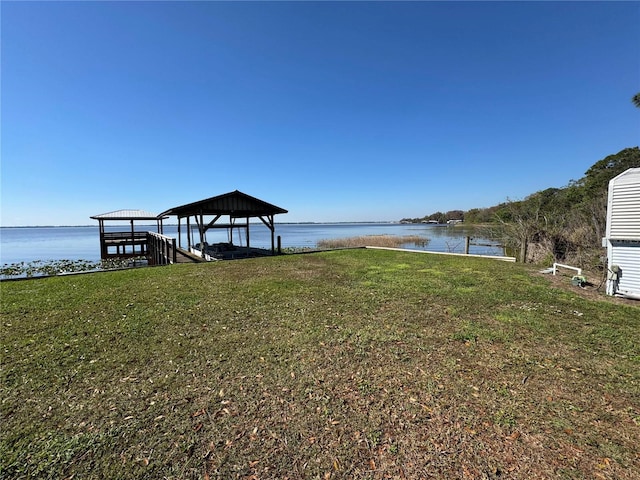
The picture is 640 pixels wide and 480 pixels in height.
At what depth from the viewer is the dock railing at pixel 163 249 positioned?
12670 mm

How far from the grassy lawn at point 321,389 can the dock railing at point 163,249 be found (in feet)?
22.6

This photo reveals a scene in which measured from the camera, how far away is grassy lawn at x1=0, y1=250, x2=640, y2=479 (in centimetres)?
208

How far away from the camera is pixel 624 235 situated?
5773 millimetres

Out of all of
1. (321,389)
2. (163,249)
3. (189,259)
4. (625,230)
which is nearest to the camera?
(321,389)

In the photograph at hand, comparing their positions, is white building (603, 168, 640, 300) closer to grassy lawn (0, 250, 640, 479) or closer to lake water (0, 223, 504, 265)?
grassy lawn (0, 250, 640, 479)

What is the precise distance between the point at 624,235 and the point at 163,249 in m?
17.9

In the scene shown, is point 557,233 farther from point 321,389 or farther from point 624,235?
point 321,389

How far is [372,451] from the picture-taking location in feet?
7.09

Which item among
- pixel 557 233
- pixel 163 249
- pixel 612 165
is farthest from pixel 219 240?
pixel 612 165

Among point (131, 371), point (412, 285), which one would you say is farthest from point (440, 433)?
point (412, 285)

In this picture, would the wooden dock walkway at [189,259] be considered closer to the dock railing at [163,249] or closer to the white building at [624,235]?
the dock railing at [163,249]

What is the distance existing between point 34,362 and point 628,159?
4085cm

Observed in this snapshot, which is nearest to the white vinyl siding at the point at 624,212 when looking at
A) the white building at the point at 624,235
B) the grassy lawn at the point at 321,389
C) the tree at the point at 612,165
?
the white building at the point at 624,235

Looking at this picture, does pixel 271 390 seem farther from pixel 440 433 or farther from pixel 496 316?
pixel 496 316
